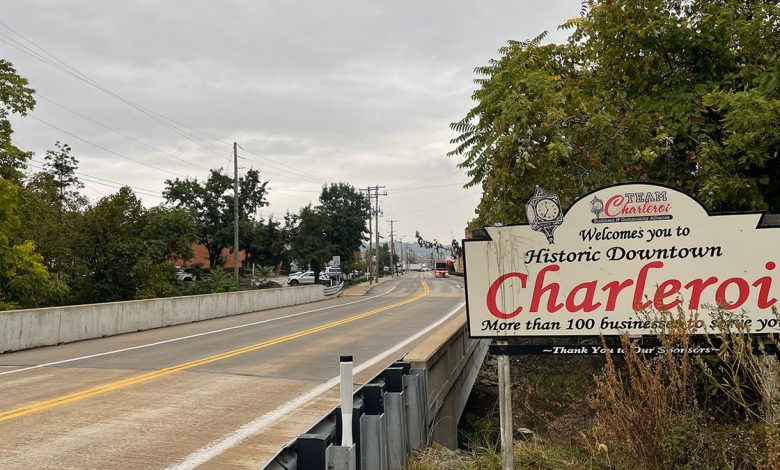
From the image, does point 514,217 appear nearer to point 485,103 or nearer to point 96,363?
point 485,103

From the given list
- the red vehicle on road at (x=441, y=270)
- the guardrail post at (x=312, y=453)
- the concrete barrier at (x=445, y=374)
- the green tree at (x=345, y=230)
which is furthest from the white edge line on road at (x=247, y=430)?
the red vehicle on road at (x=441, y=270)

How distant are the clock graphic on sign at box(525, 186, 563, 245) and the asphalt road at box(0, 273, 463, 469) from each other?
341 cm

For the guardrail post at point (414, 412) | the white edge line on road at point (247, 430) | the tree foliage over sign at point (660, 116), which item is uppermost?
the tree foliage over sign at point (660, 116)

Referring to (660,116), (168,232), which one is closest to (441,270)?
(168,232)

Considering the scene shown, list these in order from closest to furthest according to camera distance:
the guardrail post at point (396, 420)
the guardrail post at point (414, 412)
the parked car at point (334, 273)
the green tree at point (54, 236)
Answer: the guardrail post at point (396, 420), the guardrail post at point (414, 412), the green tree at point (54, 236), the parked car at point (334, 273)

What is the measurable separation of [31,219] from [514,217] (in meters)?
30.1

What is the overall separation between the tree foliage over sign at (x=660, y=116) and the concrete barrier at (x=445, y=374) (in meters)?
2.07

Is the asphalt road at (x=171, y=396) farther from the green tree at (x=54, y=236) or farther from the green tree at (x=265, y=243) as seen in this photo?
the green tree at (x=265, y=243)

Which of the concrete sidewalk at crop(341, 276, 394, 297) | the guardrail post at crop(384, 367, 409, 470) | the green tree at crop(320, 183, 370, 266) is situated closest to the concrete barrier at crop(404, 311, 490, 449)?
the guardrail post at crop(384, 367, 409, 470)

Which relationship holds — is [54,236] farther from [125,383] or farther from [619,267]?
[619,267]

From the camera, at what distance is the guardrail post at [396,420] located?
5.42 m

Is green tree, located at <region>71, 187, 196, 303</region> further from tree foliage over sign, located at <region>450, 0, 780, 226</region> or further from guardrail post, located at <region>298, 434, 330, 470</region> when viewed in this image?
guardrail post, located at <region>298, 434, 330, 470</region>

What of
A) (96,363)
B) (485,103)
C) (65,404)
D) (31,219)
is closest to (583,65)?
(485,103)

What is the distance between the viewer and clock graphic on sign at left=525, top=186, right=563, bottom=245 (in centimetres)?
480
